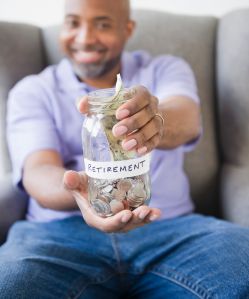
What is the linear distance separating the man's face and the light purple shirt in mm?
52

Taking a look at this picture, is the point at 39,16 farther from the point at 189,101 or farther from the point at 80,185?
the point at 80,185

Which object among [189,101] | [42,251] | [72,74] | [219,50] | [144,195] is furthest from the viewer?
[219,50]

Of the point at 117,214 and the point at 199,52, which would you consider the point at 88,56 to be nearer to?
the point at 199,52

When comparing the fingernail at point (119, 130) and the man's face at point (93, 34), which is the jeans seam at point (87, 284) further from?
the man's face at point (93, 34)

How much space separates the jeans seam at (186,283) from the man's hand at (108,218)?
19cm

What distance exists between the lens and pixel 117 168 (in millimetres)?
662

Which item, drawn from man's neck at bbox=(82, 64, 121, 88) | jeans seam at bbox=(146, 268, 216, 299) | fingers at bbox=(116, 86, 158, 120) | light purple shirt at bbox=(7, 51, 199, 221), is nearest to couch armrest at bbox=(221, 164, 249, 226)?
light purple shirt at bbox=(7, 51, 199, 221)

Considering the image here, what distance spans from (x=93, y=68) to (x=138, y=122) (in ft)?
1.73

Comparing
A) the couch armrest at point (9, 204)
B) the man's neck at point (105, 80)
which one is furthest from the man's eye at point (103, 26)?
the couch armrest at point (9, 204)

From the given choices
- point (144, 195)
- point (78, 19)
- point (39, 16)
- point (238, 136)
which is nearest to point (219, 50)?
point (238, 136)

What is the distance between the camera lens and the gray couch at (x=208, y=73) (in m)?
1.23

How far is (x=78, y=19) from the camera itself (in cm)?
115

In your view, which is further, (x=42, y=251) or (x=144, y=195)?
(x=42, y=251)

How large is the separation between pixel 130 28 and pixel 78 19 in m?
0.17
